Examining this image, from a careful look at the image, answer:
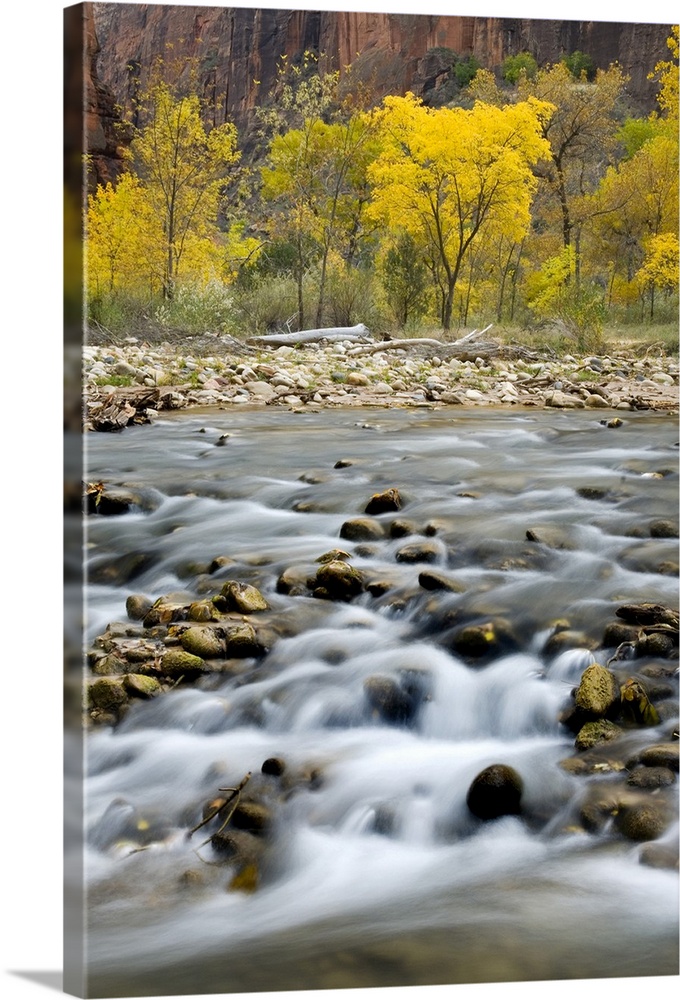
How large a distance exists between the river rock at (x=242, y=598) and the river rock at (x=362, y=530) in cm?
38

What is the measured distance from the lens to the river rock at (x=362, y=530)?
4.39 metres

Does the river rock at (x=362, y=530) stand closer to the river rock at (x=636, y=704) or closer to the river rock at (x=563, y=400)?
the river rock at (x=563, y=400)

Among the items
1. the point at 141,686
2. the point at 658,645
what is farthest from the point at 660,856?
the point at 141,686

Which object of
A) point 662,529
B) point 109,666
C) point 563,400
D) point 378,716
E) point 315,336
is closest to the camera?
point 109,666

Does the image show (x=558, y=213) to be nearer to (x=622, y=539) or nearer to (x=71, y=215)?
(x=622, y=539)

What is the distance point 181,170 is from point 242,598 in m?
1.50

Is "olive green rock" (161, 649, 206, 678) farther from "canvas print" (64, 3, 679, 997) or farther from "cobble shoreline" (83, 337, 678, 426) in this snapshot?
"cobble shoreline" (83, 337, 678, 426)

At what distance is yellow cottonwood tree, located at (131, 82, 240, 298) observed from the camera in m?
4.25

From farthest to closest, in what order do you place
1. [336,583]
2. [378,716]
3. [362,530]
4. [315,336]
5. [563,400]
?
[563,400] → [315,336] → [362,530] → [336,583] → [378,716]

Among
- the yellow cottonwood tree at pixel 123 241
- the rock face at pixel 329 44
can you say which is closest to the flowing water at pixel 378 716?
the yellow cottonwood tree at pixel 123 241

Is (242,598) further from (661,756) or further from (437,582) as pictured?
→ (661,756)

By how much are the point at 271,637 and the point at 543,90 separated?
222cm

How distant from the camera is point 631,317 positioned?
4.69 m

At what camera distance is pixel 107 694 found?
404 centimetres
